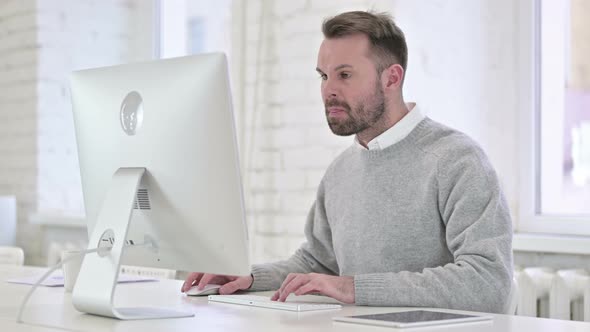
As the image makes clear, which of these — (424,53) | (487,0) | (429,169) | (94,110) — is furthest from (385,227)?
(487,0)

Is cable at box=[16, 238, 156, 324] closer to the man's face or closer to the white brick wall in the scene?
the man's face

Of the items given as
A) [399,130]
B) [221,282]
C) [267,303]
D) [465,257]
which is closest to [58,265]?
[267,303]

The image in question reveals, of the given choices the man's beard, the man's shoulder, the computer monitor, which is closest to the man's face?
the man's beard

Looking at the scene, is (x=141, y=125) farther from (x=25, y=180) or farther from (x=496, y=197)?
(x=25, y=180)

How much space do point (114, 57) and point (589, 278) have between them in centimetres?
277

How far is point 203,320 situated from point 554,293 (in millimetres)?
1283

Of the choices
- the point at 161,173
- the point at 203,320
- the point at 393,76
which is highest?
the point at 393,76

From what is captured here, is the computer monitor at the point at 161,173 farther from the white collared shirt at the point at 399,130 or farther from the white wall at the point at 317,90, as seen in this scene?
the white wall at the point at 317,90

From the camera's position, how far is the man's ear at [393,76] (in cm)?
243

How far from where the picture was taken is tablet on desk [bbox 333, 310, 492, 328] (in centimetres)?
163

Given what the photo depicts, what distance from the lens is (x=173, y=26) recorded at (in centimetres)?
451

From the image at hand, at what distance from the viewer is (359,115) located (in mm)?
2375

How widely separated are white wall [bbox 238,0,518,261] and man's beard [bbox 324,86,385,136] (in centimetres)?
71

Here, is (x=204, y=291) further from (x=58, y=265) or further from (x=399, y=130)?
(x=399, y=130)
